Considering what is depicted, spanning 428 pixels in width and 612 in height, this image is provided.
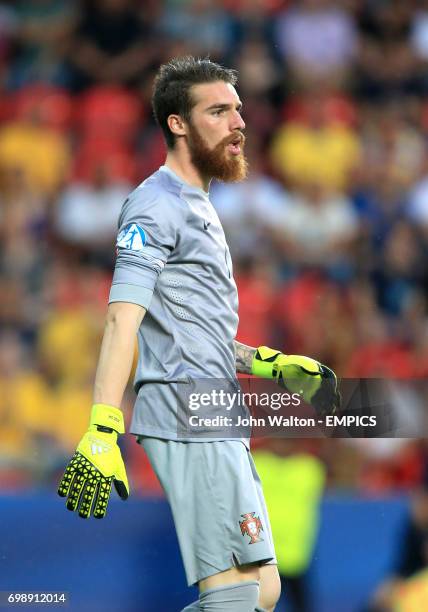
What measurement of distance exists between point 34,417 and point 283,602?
2.02 meters

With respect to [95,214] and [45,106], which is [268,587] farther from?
Answer: [45,106]

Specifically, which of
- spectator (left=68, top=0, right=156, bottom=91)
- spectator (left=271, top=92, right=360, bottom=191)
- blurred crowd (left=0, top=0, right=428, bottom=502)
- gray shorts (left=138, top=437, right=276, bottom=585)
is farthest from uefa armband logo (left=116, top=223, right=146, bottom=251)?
spectator (left=68, top=0, right=156, bottom=91)

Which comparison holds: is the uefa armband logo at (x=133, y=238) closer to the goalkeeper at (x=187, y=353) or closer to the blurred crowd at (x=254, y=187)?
the goalkeeper at (x=187, y=353)

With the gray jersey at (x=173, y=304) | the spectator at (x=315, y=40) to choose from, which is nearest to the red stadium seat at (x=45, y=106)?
the spectator at (x=315, y=40)

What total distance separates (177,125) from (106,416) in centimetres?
93

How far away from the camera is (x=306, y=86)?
8547 millimetres

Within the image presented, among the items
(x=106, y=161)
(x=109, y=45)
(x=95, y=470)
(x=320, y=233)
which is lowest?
(x=95, y=470)

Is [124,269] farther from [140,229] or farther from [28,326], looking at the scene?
[28,326]

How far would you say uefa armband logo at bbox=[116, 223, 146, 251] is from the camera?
295cm

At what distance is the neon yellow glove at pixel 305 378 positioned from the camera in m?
3.36

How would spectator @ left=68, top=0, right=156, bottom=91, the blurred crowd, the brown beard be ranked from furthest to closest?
spectator @ left=68, top=0, right=156, bottom=91
the blurred crowd
the brown beard

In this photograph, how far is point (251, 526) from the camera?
300cm

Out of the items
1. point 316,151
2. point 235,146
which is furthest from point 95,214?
point 235,146

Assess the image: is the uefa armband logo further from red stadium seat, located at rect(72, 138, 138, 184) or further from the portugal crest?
red stadium seat, located at rect(72, 138, 138, 184)
